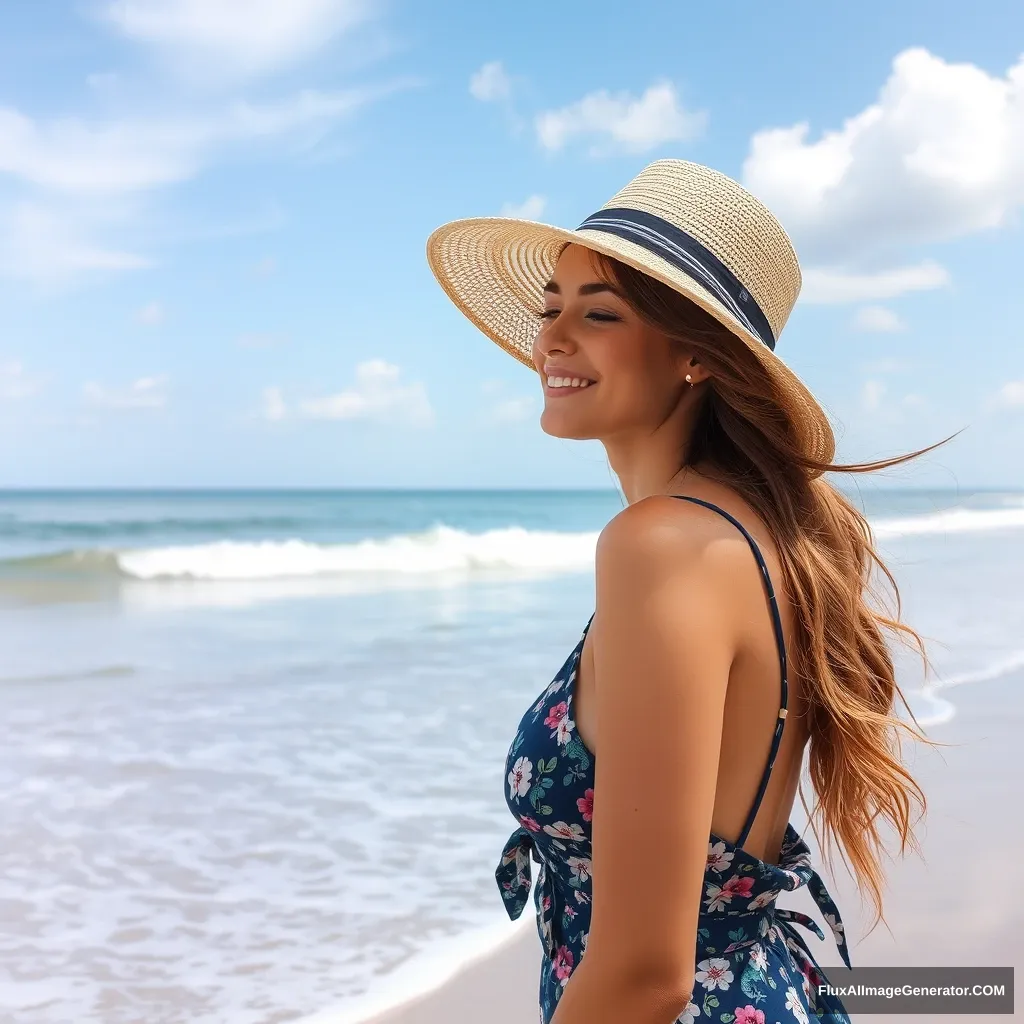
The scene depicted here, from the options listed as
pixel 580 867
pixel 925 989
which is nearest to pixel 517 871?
pixel 580 867

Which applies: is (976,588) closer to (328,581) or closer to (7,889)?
(328,581)

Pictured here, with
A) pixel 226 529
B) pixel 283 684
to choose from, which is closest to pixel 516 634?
pixel 283 684

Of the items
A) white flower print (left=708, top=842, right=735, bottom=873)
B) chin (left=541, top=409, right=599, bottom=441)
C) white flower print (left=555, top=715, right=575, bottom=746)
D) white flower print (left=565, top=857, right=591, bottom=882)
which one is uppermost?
chin (left=541, top=409, right=599, bottom=441)

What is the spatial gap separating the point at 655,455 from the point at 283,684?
6.39 m

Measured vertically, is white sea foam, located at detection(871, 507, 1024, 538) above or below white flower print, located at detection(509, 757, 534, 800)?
above

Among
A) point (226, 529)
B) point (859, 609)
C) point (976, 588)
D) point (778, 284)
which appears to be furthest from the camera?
point (226, 529)

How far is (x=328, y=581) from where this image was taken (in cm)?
1717


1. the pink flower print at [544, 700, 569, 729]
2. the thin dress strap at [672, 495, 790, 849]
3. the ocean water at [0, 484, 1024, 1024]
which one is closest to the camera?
the thin dress strap at [672, 495, 790, 849]

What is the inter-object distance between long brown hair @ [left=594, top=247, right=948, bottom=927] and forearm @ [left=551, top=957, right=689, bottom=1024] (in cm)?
48

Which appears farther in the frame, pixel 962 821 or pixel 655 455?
pixel 962 821

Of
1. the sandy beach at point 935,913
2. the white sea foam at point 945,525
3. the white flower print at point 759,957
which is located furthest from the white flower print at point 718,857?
the white sea foam at point 945,525

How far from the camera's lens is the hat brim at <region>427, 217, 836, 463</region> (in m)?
1.64

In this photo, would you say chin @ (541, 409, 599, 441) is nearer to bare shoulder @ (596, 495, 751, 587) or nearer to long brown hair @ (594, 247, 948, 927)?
long brown hair @ (594, 247, 948, 927)

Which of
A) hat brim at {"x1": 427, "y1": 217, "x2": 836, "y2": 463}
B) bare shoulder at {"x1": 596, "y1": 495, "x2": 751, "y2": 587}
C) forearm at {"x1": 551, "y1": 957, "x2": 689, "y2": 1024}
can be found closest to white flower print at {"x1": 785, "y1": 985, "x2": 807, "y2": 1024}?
forearm at {"x1": 551, "y1": 957, "x2": 689, "y2": 1024}
